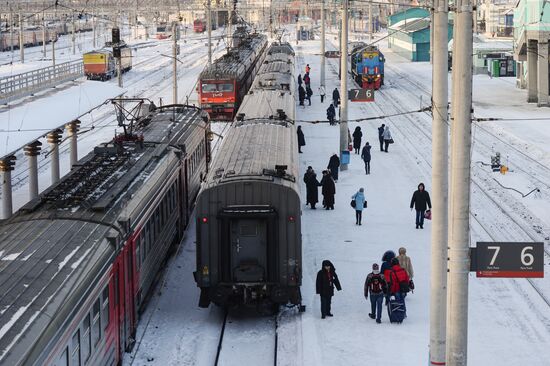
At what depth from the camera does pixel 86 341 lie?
12.3 meters

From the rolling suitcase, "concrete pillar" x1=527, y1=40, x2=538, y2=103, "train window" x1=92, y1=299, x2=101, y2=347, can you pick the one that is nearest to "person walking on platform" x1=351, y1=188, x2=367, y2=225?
the rolling suitcase

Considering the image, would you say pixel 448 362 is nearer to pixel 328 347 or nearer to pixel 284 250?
pixel 328 347

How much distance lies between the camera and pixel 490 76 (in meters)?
68.7

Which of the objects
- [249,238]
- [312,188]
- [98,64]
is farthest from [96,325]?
[98,64]

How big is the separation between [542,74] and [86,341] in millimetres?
40058

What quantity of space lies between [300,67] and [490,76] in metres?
18.0

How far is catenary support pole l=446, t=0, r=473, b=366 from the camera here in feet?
37.2

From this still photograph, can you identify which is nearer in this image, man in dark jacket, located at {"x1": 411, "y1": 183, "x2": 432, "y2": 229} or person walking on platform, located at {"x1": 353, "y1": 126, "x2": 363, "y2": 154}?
man in dark jacket, located at {"x1": 411, "y1": 183, "x2": 432, "y2": 229}

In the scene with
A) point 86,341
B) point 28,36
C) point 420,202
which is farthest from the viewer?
point 28,36

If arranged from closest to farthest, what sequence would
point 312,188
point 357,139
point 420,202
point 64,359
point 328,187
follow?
point 64,359, point 420,202, point 328,187, point 312,188, point 357,139

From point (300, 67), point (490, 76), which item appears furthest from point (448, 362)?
point (300, 67)

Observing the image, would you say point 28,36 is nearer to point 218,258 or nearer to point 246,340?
point 218,258

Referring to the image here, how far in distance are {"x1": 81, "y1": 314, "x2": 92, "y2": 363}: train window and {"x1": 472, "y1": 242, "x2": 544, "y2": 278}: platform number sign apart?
4.72 m

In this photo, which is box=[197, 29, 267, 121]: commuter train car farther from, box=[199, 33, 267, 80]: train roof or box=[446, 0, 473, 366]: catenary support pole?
box=[446, 0, 473, 366]: catenary support pole
